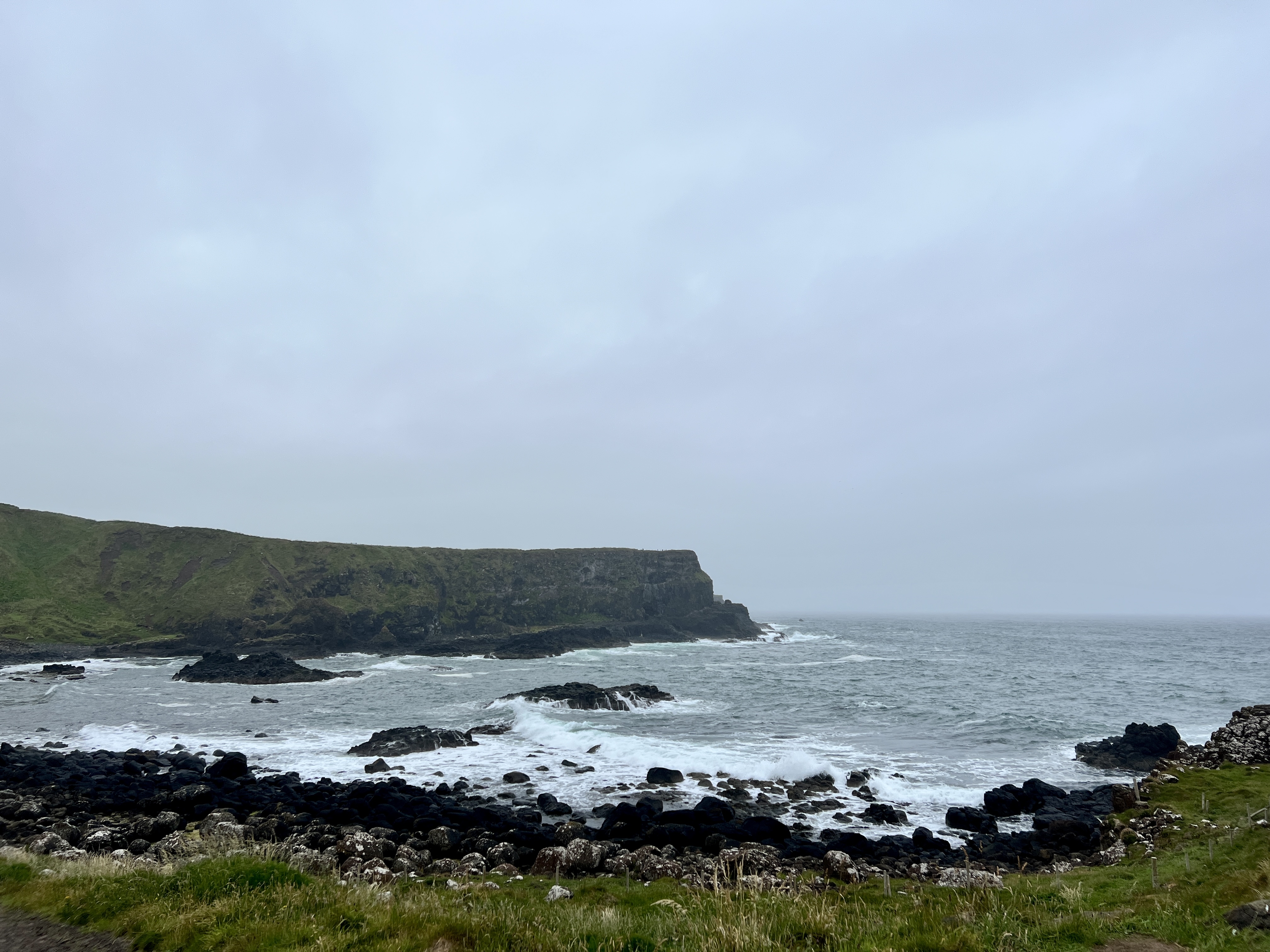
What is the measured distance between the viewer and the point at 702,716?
4231cm

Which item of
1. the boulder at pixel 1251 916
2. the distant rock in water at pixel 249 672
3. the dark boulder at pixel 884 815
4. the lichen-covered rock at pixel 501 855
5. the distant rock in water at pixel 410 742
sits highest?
the boulder at pixel 1251 916

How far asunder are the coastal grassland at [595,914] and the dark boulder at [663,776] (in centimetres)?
1467

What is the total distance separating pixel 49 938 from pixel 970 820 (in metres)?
23.4

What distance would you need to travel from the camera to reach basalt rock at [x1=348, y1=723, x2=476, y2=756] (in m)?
32.2

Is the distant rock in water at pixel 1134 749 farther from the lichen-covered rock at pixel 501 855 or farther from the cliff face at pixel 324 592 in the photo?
the cliff face at pixel 324 592

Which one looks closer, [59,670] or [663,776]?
[663,776]

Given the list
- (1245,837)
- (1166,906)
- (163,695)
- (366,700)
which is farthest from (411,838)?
(163,695)

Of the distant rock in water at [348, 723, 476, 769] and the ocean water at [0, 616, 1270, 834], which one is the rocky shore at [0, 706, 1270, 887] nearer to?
the ocean water at [0, 616, 1270, 834]

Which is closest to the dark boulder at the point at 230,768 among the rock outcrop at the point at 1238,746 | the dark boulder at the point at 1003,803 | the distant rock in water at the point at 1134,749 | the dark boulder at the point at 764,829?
the dark boulder at the point at 764,829

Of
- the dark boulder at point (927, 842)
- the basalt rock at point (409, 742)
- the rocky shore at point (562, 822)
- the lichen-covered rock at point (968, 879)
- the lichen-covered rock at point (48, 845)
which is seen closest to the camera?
the lichen-covered rock at point (968, 879)

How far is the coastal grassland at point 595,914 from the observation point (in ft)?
22.4

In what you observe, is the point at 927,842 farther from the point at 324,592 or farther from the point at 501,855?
the point at 324,592

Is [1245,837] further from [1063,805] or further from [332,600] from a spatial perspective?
[332,600]

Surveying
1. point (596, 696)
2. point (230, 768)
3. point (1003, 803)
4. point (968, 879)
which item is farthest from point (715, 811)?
point (596, 696)
